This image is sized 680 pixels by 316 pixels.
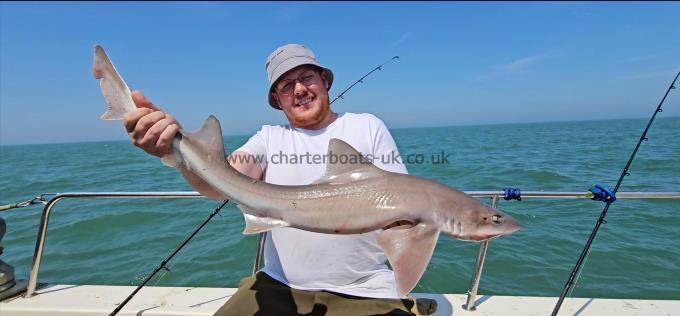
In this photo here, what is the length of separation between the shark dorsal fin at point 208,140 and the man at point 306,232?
0.12 meters

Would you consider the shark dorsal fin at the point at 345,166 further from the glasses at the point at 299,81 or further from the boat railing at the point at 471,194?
the boat railing at the point at 471,194

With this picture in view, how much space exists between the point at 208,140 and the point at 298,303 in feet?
4.24

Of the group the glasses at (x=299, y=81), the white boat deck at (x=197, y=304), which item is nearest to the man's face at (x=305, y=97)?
the glasses at (x=299, y=81)

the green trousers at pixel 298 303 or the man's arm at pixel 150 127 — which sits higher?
the man's arm at pixel 150 127

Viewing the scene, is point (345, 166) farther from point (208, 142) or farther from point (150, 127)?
point (150, 127)

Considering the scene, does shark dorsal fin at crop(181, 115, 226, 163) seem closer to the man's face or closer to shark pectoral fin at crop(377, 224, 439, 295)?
the man's face

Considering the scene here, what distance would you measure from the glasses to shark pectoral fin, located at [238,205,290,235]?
1280 mm

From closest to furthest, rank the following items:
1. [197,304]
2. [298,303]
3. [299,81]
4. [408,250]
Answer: [408,250] → [298,303] → [299,81] → [197,304]

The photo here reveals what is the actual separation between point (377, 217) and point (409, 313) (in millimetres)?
886

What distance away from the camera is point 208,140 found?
2.21 meters

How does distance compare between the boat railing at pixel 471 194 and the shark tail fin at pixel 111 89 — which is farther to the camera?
the boat railing at pixel 471 194

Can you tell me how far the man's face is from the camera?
305 centimetres

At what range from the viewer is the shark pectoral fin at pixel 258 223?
2.11 m

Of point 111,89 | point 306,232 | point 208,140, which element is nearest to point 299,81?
point 208,140
